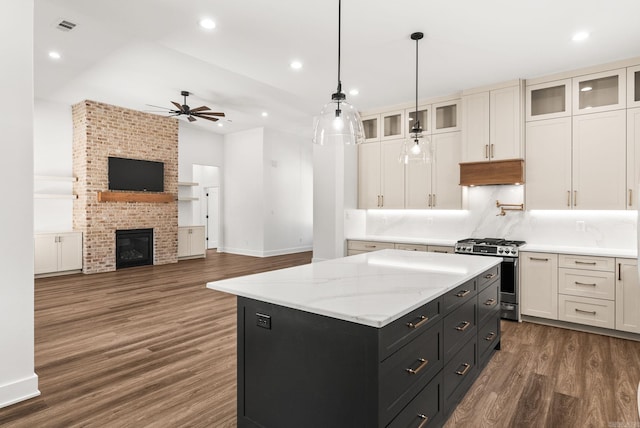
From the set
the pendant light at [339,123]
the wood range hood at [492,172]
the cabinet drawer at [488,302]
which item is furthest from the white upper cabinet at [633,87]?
the pendant light at [339,123]

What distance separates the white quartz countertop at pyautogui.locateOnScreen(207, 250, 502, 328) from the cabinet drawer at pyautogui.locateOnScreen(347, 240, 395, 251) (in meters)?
2.43

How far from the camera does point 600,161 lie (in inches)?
162

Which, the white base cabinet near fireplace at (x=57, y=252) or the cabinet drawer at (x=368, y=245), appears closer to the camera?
the cabinet drawer at (x=368, y=245)

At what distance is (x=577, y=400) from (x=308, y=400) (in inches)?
79.4

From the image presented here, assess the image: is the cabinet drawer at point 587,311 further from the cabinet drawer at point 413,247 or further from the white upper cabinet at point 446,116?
the white upper cabinet at point 446,116

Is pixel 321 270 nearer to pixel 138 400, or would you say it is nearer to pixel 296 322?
pixel 296 322

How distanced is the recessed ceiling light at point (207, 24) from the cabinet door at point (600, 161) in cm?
414

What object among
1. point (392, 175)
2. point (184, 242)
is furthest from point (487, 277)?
point (184, 242)

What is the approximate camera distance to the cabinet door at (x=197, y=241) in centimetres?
891

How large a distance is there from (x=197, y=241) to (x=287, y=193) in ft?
8.76

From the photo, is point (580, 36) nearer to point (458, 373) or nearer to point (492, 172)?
point (492, 172)

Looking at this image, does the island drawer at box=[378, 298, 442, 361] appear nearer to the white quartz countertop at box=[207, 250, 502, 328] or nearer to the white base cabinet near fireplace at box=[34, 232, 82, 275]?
the white quartz countertop at box=[207, 250, 502, 328]

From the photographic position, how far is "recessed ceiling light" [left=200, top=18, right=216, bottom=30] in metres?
3.40

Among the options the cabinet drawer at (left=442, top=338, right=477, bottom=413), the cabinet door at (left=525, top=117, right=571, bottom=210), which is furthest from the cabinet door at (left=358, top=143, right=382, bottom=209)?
the cabinet drawer at (left=442, top=338, right=477, bottom=413)
